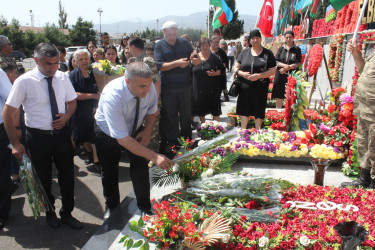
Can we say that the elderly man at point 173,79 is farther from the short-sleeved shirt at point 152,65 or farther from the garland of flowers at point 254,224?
the garland of flowers at point 254,224

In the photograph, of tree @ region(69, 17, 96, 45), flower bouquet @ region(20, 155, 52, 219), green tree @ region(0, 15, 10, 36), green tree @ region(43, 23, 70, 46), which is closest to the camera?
flower bouquet @ region(20, 155, 52, 219)

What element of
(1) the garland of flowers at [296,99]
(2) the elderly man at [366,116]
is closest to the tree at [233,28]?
(1) the garland of flowers at [296,99]

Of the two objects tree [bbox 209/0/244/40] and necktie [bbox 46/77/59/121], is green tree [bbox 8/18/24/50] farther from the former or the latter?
necktie [bbox 46/77/59/121]

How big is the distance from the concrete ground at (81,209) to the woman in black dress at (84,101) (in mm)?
476

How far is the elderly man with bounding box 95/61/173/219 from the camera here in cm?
246

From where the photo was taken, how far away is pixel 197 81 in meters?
5.62

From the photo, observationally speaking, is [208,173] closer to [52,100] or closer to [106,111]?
[106,111]

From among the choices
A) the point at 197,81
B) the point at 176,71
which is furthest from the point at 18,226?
the point at 197,81

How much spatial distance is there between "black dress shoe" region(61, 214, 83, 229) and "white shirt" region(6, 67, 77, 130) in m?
0.96

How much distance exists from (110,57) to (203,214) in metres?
3.91

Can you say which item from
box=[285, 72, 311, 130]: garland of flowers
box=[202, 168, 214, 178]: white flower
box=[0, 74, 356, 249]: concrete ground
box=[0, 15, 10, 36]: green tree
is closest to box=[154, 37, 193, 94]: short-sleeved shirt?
box=[0, 74, 356, 249]: concrete ground

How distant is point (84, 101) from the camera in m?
4.58

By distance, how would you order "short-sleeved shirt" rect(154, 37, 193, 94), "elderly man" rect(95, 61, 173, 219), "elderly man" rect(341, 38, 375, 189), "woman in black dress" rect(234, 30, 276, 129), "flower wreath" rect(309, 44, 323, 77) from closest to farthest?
"elderly man" rect(95, 61, 173, 219) → "elderly man" rect(341, 38, 375, 189) → "short-sleeved shirt" rect(154, 37, 193, 94) → "woman in black dress" rect(234, 30, 276, 129) → "flower wreath" rect(309, 44, 323, 77)

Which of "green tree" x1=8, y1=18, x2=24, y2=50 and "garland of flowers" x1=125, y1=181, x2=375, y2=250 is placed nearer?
"garland of flowers" x1=125, y1=181, x2=375, y2=250
